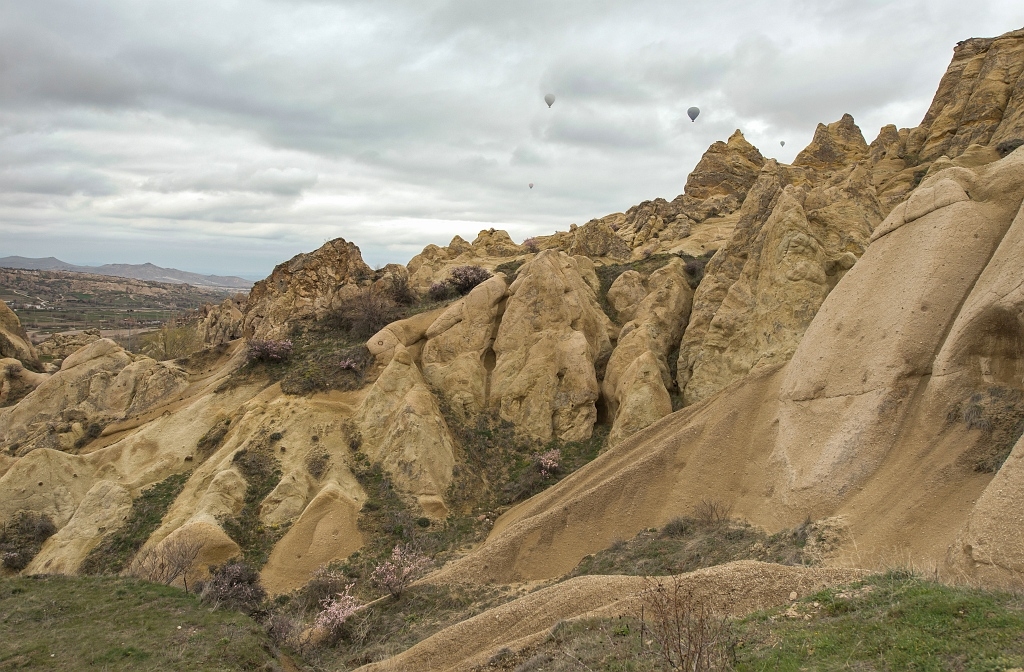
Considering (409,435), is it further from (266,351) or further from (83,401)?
(83,401)

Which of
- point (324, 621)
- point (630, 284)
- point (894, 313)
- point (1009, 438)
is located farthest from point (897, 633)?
point (630, 284)

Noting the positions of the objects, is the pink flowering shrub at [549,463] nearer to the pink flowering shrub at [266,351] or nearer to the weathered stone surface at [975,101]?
the pink flowering shrub at [266,351]

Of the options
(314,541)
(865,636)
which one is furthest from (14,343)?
(865,636)

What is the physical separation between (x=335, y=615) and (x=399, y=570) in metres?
2.29

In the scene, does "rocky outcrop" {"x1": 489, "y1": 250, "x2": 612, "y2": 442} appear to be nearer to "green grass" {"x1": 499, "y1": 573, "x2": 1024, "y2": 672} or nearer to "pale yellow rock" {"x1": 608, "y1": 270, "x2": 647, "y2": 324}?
"pale yellow rock" {"x1": 608, "y1": 270, "x2": 647, "y2": 324}

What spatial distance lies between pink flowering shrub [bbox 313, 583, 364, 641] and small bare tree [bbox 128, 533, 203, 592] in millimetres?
4258

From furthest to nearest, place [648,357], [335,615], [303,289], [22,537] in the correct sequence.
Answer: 1. [303,289]
2. [648,357]
3. [22,537]
4. [335,615]

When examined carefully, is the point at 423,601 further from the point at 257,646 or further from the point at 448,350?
the point at 448,350

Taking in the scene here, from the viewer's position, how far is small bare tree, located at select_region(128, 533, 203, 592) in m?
17.5

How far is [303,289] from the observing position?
110 ft

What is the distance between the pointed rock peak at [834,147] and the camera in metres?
52.4

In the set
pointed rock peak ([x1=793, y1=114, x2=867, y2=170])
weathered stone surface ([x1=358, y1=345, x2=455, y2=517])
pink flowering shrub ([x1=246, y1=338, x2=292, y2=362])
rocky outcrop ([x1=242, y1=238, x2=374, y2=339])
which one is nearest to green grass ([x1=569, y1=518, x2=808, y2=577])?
weathered stone surface ([x1=358, y1=345, x2=455, y2=517])

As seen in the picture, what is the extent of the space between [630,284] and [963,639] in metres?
26.2

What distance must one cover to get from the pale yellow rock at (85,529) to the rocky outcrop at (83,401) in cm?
646
